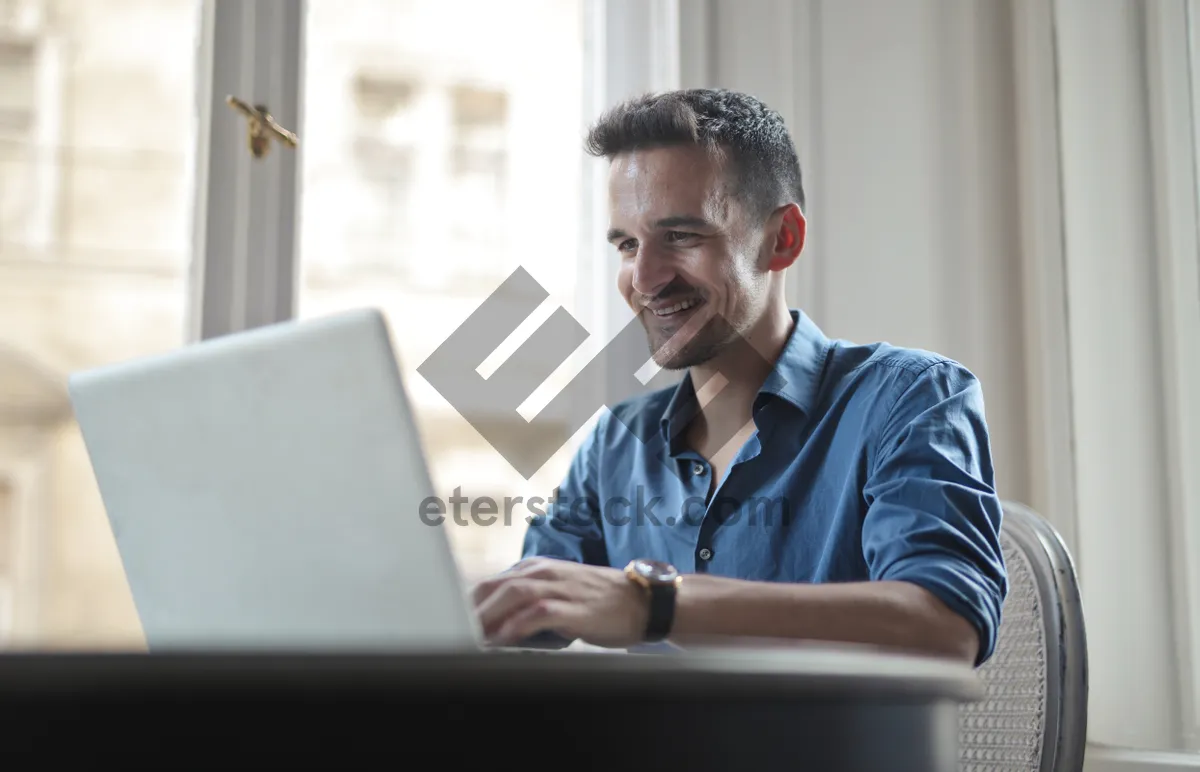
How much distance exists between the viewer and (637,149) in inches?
59.4

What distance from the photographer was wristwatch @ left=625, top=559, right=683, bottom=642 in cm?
90

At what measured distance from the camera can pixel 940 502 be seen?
1060mm

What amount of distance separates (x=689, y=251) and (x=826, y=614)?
2.12ft

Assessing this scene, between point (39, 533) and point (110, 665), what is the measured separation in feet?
4.81

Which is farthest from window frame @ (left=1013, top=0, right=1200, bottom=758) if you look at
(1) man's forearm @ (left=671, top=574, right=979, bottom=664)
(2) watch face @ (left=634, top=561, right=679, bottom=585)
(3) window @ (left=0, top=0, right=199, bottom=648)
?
(3) window @ (left=0, top=0, right=199, bottom=648)

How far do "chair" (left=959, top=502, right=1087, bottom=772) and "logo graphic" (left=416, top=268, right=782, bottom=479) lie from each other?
31.2 inches

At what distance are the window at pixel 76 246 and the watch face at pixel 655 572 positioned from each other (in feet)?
3.49

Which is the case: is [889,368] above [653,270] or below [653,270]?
below

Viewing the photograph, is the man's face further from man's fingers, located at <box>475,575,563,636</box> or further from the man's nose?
man's fingers, located at <box>475,575,563,636</box>

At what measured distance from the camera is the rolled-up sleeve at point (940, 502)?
1009 mm

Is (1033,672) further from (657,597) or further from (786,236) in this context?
(786,236)

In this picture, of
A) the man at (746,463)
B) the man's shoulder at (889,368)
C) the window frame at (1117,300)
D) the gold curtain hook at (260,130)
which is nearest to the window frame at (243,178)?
the gold curtain hook at (260,130)

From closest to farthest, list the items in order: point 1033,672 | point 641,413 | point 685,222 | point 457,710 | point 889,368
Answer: point 457,710 < point 1033,672 < point 889,368 < point 685,222 < point 641,413

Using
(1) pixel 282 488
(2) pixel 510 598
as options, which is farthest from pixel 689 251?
(1) pixel 282 488
